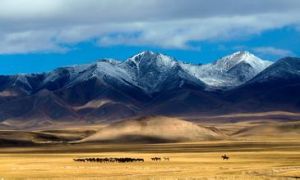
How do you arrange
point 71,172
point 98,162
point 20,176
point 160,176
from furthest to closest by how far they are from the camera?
1. point 98,162
2. point 71,172
3. point 20,176
4. point 160,176

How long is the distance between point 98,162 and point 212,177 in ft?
147

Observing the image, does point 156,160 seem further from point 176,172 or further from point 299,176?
point 299,176

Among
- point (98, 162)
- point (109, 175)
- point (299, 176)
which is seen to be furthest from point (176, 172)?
point (98, 162)

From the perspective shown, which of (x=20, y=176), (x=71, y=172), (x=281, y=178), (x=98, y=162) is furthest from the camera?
(x=98, y=162)

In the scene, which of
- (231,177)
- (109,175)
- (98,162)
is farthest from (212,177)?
(98,162)

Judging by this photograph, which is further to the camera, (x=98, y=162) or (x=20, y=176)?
(x=98, y=162)

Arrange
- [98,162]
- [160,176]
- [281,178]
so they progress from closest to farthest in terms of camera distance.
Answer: [281,178] < [160,176] < [98,162]

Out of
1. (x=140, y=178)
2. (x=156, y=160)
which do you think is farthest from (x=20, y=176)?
(x=156, y=160)

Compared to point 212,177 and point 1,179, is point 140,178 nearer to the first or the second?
point 212,177

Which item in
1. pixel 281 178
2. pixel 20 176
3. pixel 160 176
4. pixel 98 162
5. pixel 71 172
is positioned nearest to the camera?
pixel 281 178

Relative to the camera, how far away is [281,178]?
75.7m

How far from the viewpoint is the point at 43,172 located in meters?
94.4

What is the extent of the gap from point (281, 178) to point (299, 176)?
354 cm

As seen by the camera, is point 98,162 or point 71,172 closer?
point 71,172
